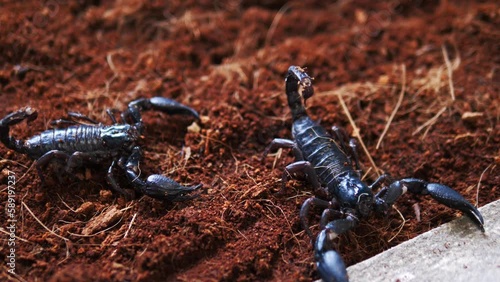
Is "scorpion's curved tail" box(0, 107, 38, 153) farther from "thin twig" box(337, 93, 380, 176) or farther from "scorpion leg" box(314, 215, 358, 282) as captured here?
"thin twig" box(337, 93, 380, 176)

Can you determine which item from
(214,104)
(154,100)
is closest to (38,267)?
(154,100)

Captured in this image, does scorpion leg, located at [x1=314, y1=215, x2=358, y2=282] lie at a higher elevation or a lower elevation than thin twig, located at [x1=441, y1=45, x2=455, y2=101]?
lower

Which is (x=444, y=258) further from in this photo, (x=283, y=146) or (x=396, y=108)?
(x=396, y=108)

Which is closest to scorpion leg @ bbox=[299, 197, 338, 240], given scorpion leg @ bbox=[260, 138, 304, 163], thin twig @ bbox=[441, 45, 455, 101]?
scorpion leg @ bbox=[260, 138, 304, 163]

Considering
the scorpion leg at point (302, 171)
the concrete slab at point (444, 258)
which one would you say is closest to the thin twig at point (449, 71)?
the concrete slab at point (444, 258)

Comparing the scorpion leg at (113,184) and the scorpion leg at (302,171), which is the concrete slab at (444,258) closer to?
the scorpion leg at (302,171)

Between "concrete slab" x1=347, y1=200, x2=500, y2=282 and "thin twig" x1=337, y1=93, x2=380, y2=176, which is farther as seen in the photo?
"thin twig" x1=337, y1=93, x2=380, y2=176

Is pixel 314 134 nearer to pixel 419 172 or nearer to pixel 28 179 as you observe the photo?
pixel 419 172
